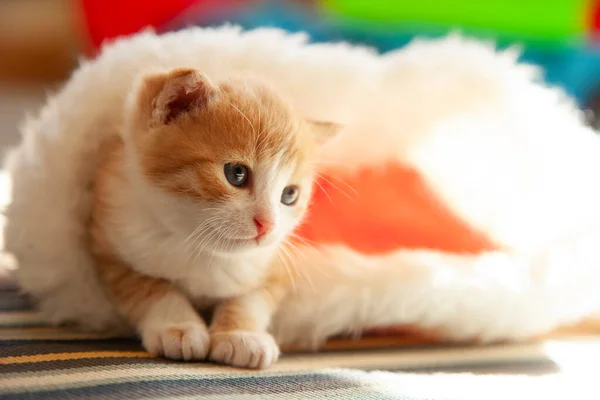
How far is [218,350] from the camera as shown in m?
0.78

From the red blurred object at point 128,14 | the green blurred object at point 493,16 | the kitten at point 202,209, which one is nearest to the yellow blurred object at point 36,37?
the red blurred object at point 128,14

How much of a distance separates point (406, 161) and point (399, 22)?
976 mm

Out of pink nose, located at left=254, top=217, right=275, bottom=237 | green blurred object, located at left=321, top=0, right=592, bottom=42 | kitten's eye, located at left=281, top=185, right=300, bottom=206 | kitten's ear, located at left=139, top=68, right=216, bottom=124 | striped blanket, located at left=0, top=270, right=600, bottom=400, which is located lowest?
striped blanket, located at left=0, top=270, right=600, bottom=400

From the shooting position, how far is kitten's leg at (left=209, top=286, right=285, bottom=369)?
774mm

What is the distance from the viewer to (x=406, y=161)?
128cm

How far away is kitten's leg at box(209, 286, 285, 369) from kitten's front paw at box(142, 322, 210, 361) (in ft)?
0.06

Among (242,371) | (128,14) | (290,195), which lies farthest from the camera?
(128,14)

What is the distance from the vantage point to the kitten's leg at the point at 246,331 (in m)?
0.77

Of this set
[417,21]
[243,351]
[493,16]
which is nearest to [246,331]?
[243,351]

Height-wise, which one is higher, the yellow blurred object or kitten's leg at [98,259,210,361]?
the yellow blurred object

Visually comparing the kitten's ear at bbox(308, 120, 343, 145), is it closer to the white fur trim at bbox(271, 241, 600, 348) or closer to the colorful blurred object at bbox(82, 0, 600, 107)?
the white fur trim at bbox(271, 241, 600, 348)

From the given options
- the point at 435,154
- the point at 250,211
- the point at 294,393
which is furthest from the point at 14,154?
the point at 435,154

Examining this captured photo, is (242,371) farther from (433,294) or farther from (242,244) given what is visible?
(433,294)

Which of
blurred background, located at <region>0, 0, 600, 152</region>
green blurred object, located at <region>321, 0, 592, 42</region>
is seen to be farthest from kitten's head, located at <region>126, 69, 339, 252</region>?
green blurred object, located at <region>321, 0, 592, 42</region>
